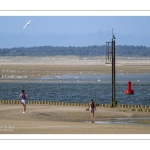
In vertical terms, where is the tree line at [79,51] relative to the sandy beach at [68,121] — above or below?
above

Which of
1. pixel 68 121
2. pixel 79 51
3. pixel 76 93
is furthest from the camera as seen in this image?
pixel 79 51

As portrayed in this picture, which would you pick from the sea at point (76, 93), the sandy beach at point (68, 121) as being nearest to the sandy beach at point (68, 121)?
the sandy beach at point (68, 121)

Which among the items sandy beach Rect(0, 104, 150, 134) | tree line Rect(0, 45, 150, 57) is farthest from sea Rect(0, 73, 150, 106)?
tree line Rect(0, 45, 150, 57)

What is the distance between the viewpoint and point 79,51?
19525cm

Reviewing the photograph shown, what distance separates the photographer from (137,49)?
173 m

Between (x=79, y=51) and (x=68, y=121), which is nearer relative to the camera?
(x=68, y=121)

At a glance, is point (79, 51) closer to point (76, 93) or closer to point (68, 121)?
point (76, 93)

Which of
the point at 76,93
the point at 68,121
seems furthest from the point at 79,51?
the point at 68,121

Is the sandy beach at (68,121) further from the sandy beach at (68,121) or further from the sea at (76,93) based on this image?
the sea at (76,93)

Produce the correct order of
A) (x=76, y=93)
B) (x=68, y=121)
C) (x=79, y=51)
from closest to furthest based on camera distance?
(x=68, y=121) → (x=76, y=93) → (x=79, y=51)

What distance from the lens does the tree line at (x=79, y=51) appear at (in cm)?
17112

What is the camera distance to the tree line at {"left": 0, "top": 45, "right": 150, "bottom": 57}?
171125 millimetres
